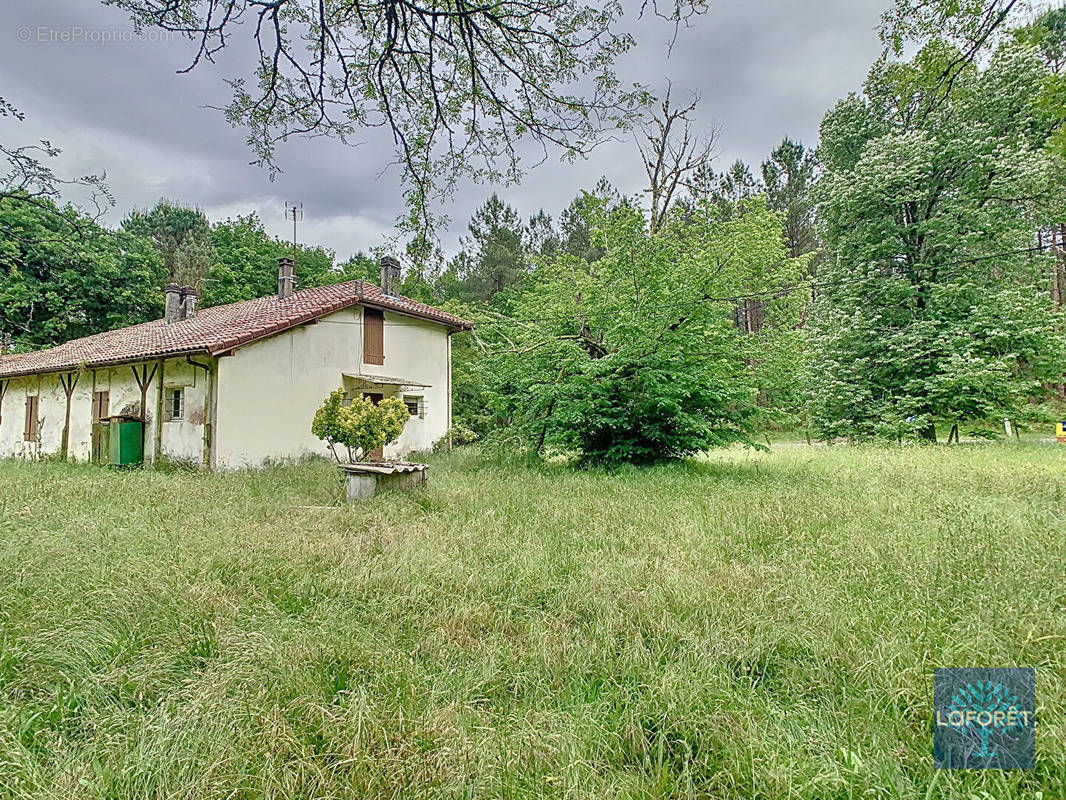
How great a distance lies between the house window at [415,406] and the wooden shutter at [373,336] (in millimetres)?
1536

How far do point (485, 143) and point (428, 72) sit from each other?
2.06ft

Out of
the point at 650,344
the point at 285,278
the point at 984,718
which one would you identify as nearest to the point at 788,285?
the point at 650,344

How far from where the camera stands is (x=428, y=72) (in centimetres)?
362

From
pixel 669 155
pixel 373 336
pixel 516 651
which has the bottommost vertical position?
pixel 516 651

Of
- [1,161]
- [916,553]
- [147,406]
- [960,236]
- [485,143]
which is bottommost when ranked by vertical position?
[916,553]

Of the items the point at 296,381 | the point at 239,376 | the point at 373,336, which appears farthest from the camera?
the point at 373,336

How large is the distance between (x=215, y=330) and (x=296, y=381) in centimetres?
227

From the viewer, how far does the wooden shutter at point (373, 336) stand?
543 inches

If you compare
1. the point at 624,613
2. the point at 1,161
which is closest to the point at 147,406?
the point at 1,161

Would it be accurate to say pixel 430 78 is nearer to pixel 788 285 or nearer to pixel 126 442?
pixel 788 285

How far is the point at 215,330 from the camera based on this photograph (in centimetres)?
1185

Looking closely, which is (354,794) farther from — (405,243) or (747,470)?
(747,470)

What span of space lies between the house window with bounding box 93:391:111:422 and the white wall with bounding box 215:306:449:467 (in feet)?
15.1

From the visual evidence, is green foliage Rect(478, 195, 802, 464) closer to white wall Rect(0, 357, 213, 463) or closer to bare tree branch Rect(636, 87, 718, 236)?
bare tree branch Rect(636, 87, 718, 236)
